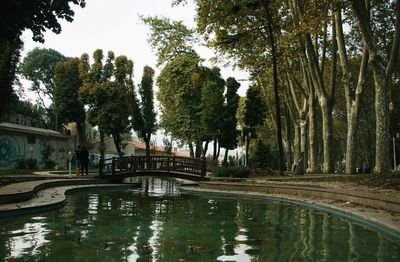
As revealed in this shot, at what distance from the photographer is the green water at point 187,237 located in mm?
6980

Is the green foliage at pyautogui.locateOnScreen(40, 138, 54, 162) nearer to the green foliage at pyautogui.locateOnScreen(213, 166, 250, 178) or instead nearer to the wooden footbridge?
the wooden footbridge

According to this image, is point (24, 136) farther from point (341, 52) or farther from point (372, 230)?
point (372, 230)

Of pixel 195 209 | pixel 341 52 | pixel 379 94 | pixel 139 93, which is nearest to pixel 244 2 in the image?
pixel 341 52

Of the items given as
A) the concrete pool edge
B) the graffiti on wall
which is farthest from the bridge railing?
the graffiti on wall

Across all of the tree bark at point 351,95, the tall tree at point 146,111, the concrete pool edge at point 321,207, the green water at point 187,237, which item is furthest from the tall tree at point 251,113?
the green water at point 187,237

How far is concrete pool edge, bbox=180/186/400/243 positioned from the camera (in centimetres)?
890

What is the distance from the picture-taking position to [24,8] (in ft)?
35.0

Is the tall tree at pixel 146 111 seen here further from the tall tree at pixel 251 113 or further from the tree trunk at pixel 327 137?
the tree trunk at pixel 327 137

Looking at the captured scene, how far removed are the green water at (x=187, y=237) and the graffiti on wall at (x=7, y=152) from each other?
78.1 feet

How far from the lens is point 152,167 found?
2898 centimetres

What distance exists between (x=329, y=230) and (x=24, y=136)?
105 feet

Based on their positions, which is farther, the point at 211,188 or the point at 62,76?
the point at 62,76

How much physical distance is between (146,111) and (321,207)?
40.8 meters

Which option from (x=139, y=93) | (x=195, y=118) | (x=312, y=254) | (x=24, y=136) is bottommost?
(x=312, y=254)
